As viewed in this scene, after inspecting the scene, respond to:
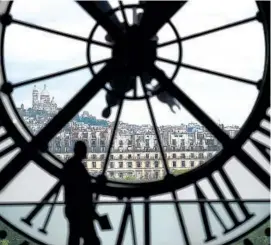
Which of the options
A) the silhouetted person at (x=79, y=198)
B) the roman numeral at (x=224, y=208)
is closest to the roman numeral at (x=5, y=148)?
the silhouetted person at (x=79, y=198)

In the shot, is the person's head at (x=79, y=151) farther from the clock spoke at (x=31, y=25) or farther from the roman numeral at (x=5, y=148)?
the clock spoke at (x=31, y=25)

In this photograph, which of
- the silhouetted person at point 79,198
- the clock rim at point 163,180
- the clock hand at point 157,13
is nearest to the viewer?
the silhouetted person at point 79,198

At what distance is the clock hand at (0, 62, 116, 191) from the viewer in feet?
10.0

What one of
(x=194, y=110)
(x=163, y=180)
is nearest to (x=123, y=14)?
(x=194, y=110)

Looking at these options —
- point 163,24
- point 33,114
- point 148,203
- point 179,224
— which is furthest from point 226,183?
point 33,114

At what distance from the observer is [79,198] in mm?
2684

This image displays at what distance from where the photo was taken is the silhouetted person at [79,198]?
2.68 metres

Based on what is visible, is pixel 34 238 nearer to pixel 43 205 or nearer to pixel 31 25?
pixel 43 205

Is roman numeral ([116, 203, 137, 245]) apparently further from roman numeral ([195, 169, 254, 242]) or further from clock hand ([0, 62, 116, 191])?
clock hand ([0, 62, 116, 191])

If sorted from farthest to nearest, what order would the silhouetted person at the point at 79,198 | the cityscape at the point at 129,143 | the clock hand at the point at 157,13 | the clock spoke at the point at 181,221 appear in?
the cityscape at the point at 129,143, the clock hand at the point at 157,13, the clock spoke at the point at 181,221, the silhouetted person at the point at 79,198

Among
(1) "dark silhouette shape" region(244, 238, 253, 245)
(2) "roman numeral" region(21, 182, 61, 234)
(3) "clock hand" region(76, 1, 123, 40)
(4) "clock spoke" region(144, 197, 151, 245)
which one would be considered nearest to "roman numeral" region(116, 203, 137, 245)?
(4) "clock spoke" region(144, 197, 151, 245)

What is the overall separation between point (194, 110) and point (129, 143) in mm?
1236

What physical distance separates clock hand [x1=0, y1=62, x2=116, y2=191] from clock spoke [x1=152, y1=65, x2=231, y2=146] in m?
0.25

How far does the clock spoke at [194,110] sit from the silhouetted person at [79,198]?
0.58 m
